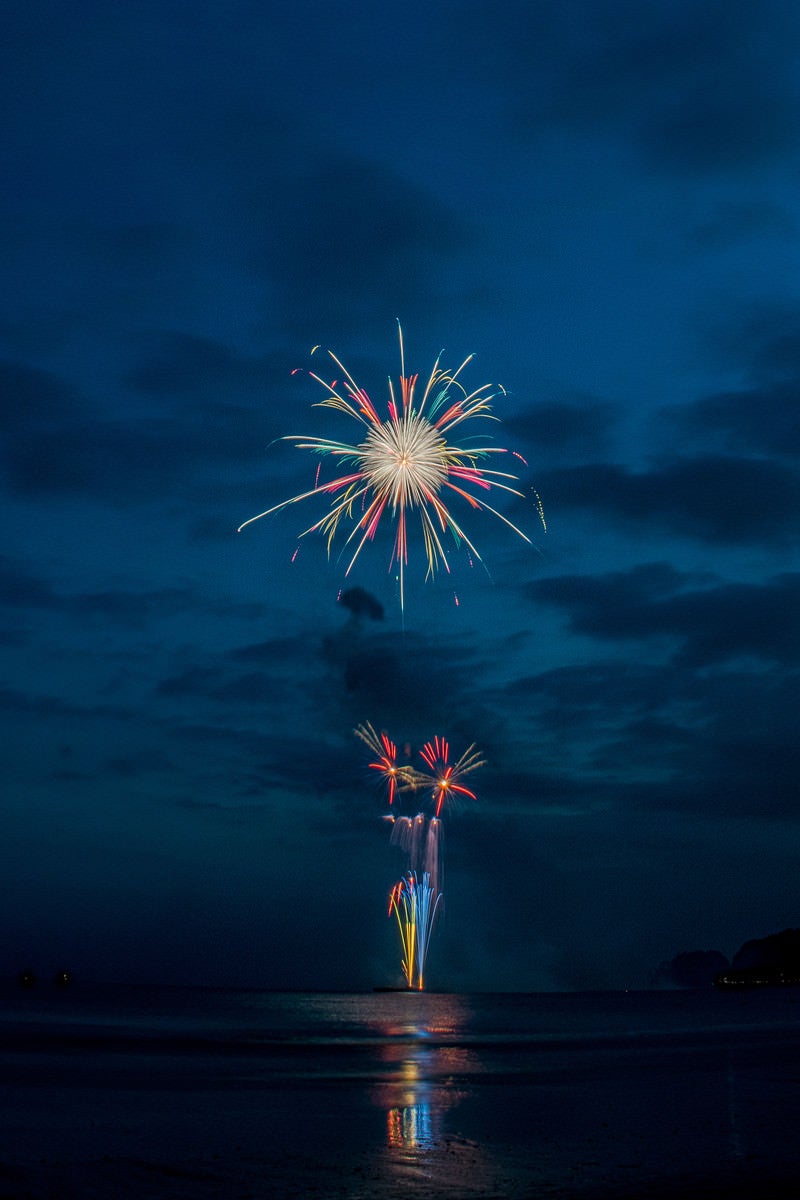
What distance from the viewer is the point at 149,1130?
28047 mm

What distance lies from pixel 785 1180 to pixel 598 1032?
76.0 meters

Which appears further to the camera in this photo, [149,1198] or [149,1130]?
[149,1130]

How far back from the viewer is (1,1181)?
68.2ft

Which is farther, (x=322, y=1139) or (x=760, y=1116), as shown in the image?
(x=760, y=1116)

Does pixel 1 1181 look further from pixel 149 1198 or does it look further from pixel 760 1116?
pixel 760 1116

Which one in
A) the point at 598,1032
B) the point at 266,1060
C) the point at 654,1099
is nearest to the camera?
the point at 654,1099

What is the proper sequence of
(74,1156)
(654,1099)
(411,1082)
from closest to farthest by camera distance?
(74,1156)
(654,1099)
(411,1082)

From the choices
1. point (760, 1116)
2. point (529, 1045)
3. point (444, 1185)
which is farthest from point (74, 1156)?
point (529, 1045)

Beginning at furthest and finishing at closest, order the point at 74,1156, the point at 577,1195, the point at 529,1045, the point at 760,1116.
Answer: the point at 529,1045
the point at 760,1116
the point at 74,1156
the point at 577,1195

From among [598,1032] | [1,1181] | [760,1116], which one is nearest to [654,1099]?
[760,1116]

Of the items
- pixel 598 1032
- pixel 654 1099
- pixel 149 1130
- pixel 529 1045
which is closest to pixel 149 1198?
pixel 149 1130

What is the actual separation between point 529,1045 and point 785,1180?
55.0m

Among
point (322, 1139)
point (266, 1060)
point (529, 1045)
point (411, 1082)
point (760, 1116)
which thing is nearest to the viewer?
point (322, 1139)

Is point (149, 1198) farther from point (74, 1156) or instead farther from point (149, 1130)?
point (149, 1130)
